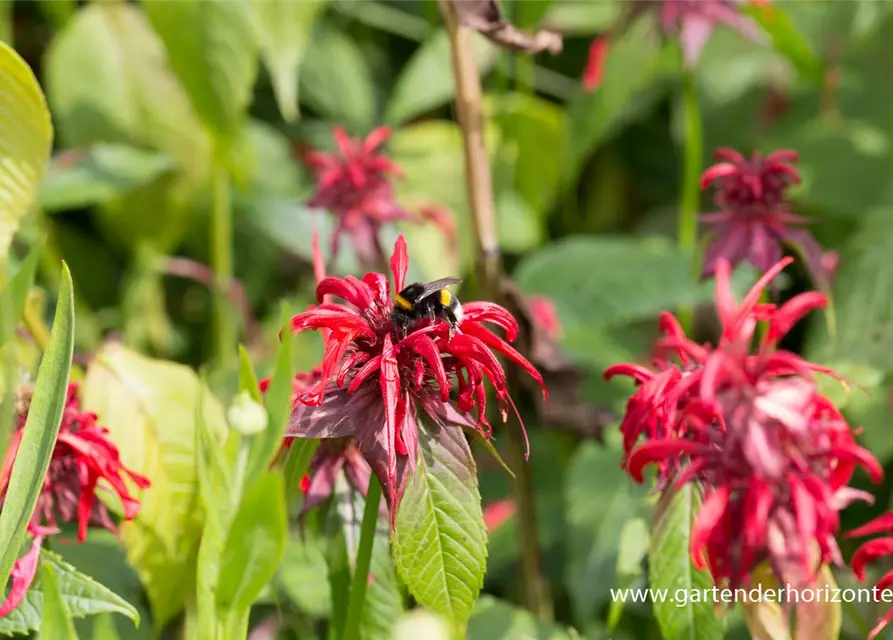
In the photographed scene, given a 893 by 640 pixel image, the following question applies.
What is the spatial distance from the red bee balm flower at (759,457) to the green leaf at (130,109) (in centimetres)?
87

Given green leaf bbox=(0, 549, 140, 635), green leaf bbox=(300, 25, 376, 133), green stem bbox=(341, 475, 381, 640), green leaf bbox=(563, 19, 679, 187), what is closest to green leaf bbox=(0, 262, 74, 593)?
green leaf bbox=(0, 549, 140, 635)

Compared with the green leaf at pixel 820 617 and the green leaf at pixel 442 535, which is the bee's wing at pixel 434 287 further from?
the green leaf at pixel 820 617

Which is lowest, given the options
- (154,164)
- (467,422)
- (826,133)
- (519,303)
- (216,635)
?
(216,635)

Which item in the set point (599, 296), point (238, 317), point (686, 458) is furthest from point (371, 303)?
point (238, 317)

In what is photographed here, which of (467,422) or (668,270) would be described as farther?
(668,270)

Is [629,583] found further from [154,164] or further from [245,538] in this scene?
[154,164]

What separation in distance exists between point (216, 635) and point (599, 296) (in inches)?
24.4

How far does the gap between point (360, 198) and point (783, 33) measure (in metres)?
0.53

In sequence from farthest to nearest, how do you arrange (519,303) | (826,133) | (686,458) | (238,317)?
1. (826,133)
2. (238,317)
3. (519,303)
4. (686,458)

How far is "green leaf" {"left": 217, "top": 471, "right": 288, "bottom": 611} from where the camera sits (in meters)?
0.42

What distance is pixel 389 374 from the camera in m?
0.48

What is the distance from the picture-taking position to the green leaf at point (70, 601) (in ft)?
1.68

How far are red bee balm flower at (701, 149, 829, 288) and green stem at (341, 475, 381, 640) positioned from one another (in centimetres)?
36

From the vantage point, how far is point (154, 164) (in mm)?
1064
